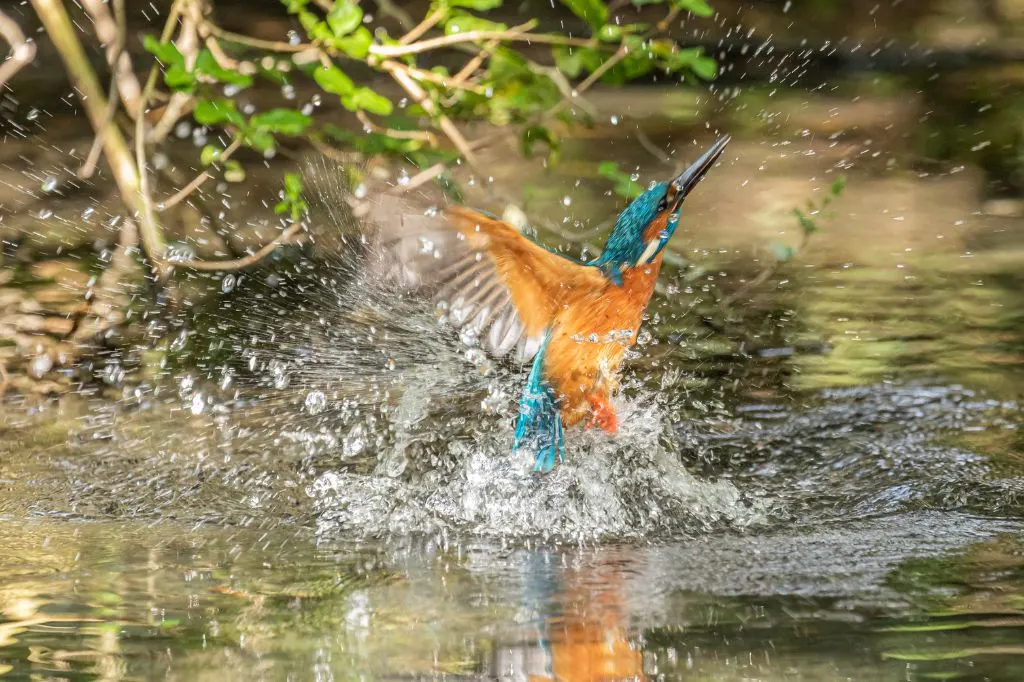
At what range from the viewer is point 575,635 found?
1568 mm

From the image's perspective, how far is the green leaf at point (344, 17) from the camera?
3.17 meters

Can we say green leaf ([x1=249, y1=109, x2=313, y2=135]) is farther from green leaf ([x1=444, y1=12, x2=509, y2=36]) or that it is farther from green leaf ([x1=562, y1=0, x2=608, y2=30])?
green leaf ([x1=562, y1=0, x2=608, y2=30])

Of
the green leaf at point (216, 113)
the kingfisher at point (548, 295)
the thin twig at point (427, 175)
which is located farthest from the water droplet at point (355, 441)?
the green leaf at point (216, 113)

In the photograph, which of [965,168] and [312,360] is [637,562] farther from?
[965,168]

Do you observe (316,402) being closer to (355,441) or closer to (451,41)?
(355,441)

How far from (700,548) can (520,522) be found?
378 millimetres

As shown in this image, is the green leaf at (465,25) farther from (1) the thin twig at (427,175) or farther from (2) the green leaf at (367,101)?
(1) the thin twig at (427,175)

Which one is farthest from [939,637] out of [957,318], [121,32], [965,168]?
[965,168]

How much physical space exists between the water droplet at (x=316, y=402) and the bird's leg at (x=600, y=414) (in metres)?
0.70

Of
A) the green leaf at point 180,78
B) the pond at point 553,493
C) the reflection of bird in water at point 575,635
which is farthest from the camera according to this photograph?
the green leaf at point 180,78

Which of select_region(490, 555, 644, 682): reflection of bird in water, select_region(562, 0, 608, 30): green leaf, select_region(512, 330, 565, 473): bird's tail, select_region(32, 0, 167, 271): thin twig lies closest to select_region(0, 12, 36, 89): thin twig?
select_region(32, 0, 167, 271): thin twig

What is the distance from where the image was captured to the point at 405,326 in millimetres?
3219

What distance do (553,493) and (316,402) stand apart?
0.90 m

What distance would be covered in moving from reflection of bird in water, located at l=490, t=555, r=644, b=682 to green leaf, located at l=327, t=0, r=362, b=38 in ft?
5.78
